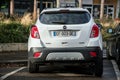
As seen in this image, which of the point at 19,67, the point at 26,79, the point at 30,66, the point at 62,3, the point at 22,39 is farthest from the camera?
the point at 62,3

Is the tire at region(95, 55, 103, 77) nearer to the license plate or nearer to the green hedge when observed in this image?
the license plate

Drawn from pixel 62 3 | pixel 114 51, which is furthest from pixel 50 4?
pixel 114 51

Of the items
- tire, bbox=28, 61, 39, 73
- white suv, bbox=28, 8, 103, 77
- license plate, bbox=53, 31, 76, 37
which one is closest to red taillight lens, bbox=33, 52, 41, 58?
white suv, bbox=28, 8, 103, 77

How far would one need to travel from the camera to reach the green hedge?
21.8 metres

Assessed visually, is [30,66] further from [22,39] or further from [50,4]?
[50,4]

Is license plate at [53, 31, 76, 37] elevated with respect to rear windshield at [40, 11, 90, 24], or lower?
lower

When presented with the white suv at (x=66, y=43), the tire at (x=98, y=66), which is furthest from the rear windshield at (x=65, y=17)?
the tire at (x=98, y=66)

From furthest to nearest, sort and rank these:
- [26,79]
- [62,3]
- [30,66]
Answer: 1. [62,3]
2. [30,66]
3. [26,79]

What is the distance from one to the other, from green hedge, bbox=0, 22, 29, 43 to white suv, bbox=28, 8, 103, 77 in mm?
9923

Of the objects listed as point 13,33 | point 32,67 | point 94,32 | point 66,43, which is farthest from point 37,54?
point 13,33

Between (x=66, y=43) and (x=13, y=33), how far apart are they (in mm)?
10878

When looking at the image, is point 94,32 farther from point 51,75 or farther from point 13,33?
point 13,33

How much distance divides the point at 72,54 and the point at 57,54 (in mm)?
369

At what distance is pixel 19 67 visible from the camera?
14281mm
